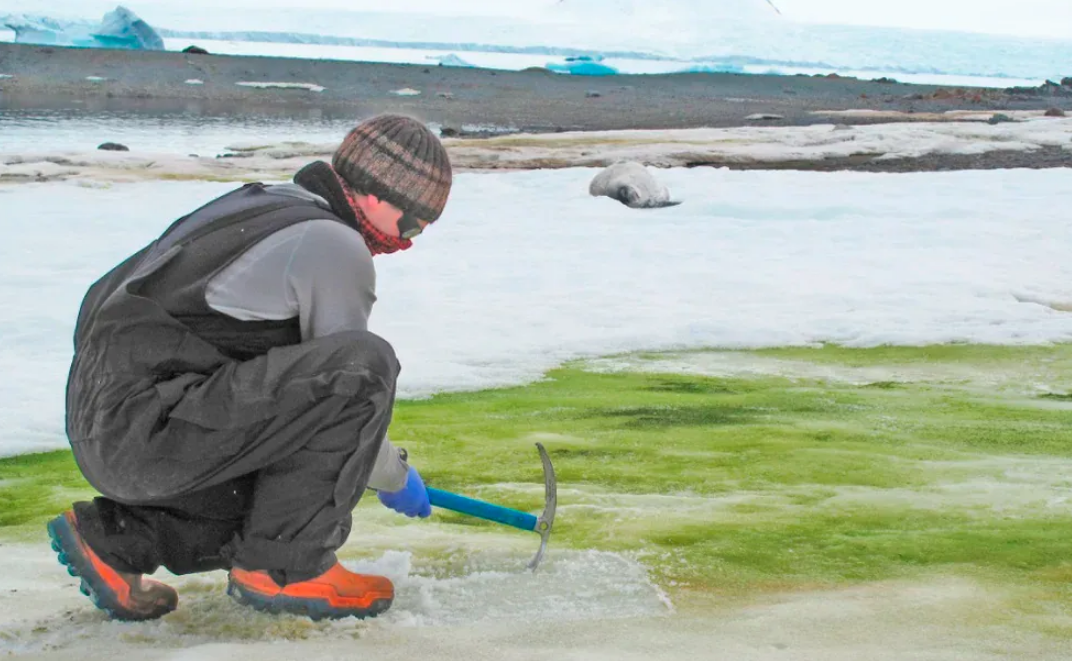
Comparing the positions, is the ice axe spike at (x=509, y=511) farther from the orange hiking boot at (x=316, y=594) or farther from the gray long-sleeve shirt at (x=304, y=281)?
the gray long-sleeve shirt at (x=304, y=281)

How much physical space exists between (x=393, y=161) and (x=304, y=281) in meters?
0.29

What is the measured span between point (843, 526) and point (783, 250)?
193 inches

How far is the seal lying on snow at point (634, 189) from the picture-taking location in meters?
9.20

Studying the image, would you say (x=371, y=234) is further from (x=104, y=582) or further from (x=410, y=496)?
(x=104, y=582)

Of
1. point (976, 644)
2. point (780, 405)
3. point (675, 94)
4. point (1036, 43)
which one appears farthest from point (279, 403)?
point (1036, 43)

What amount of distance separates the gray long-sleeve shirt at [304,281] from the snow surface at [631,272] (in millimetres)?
1829

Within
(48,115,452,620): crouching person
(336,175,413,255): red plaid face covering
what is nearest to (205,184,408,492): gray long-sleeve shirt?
(48,115,452,620): crouching person

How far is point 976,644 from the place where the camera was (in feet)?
6.32

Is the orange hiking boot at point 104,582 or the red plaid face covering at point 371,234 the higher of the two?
the red plaid face covering at point 371,234

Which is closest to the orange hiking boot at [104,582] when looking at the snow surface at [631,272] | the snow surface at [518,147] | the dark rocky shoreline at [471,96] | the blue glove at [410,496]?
the blue glove at [410,496]

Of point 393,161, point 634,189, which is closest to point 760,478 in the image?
point 393,161

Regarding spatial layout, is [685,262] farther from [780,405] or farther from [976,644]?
[976,644]

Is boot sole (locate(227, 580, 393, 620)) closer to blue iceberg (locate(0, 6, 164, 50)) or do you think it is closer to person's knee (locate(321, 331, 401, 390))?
person's knee (locate(321, 331, 401, 390))

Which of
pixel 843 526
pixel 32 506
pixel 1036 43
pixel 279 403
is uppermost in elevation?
pixel 1036 43
